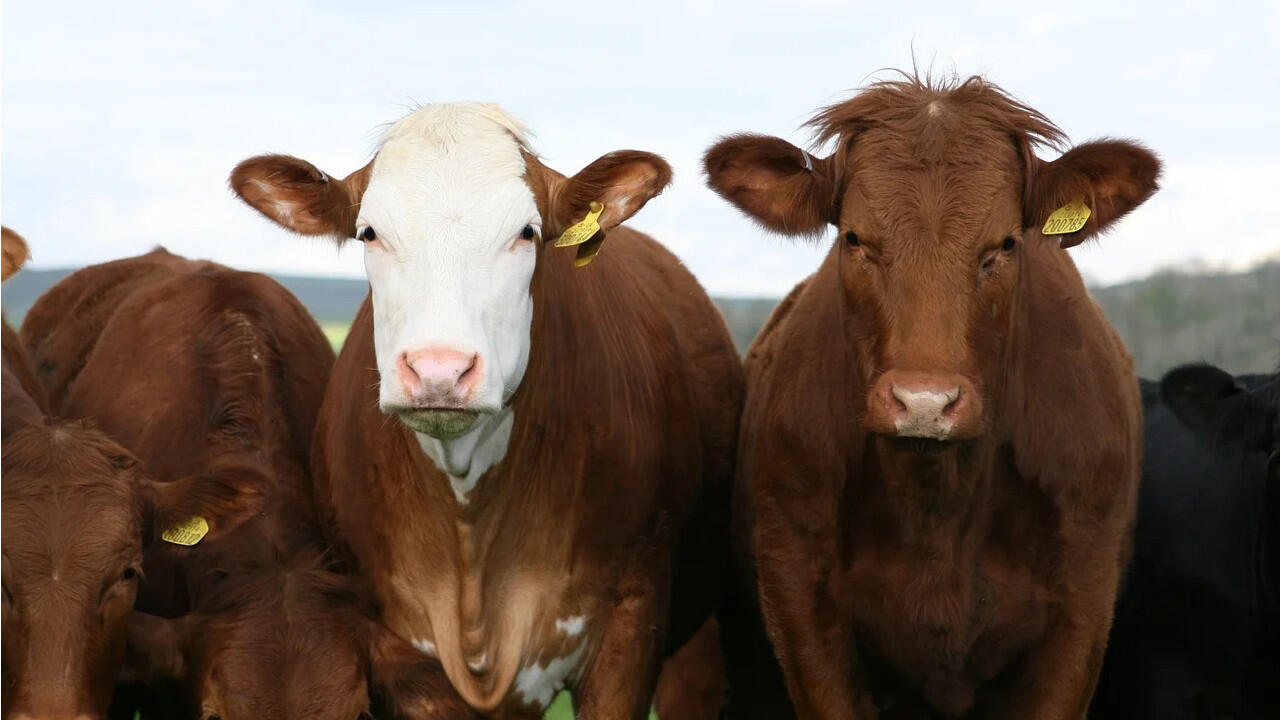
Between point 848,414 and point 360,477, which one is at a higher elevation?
point 848,414

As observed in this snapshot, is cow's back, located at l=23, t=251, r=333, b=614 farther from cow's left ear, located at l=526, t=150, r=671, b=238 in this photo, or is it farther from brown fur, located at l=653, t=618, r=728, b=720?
brown fur, located at l=653, t=618, r=728, b=720

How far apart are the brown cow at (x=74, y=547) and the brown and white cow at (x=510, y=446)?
655mm

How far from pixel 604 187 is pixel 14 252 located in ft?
8.64

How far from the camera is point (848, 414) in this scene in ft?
20.3

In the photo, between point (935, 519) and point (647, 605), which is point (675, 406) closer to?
point (647, 605)

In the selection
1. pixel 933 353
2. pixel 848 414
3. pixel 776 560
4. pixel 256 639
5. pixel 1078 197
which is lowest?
pixel 256 639

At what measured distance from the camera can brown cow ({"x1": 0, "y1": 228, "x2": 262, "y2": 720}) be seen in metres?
5.77

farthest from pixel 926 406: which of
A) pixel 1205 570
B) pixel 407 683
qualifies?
pixel 1205 570

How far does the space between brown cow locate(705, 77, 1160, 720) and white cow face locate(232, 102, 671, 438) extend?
60 centimetres

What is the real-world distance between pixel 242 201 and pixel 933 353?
2554 mm

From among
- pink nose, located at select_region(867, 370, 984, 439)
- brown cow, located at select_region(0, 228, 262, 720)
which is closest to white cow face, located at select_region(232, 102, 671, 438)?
brown cow, located at select_region(0, 228, 262, 720)

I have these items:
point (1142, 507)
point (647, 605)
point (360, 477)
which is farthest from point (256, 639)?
point (1142, 507)

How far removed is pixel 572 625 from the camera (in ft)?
21.2

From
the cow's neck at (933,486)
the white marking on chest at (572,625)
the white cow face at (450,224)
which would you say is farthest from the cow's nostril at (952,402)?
the white marking on chest at (572,625)
